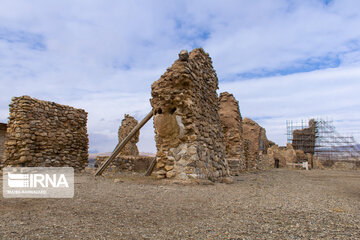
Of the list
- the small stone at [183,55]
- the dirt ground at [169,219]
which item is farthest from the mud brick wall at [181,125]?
the dirt ground at [169,219]

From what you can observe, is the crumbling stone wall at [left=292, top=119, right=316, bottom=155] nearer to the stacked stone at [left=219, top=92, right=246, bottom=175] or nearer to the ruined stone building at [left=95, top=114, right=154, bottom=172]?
the stacked stone at [left=219, top=92, right=246, bottom=175]

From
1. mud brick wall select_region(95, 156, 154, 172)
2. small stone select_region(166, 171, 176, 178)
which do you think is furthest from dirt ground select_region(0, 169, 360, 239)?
mud brick wall select_region(95, 156, 154, 172)

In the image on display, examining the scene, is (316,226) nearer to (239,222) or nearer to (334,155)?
(239,222)

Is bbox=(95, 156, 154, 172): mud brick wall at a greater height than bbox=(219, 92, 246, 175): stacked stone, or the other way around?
bbox=(219, 92, 246, 175): stacked stone

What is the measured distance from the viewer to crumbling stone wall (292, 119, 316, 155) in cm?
3066

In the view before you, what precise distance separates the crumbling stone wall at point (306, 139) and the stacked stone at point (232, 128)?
21.1 meters

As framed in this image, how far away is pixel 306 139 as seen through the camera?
30656mm

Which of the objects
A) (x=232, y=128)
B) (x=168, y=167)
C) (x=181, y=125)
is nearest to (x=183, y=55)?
(x=181, y=125)

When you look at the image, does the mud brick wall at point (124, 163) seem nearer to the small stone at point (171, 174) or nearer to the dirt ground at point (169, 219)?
the small stone at point (171, 174)

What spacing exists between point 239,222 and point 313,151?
32696 millimetres

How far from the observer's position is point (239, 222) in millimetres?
2602

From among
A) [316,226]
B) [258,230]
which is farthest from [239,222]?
[316,226]

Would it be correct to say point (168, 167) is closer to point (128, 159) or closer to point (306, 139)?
point (128, 159)

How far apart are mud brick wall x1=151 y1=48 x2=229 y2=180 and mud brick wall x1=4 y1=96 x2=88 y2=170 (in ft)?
17.1
